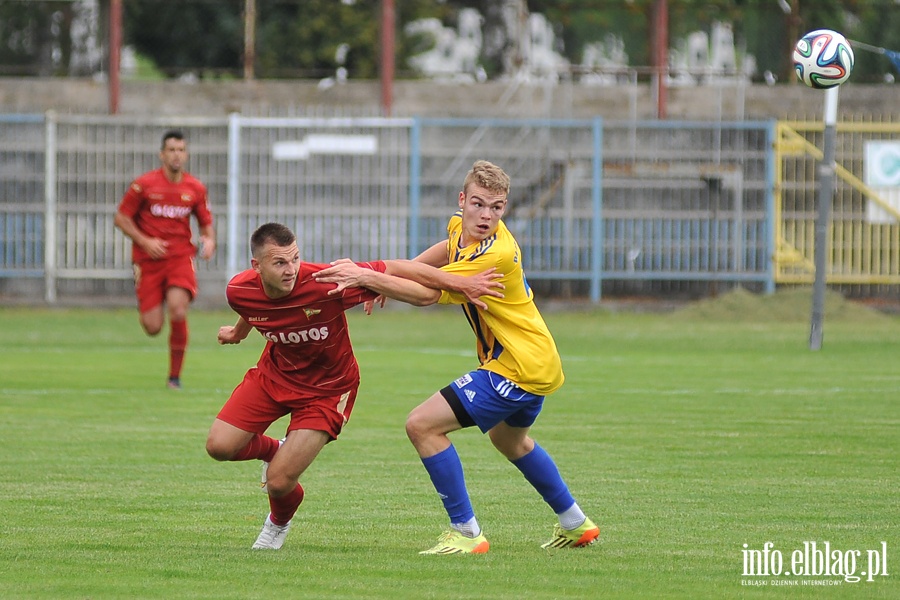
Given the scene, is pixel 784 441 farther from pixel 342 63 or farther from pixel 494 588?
pixel 342 63

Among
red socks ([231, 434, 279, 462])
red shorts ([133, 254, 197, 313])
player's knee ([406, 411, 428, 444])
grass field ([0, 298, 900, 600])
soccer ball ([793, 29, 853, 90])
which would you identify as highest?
soccer ball ([793, 29, 853, 90])

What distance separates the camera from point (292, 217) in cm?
2669

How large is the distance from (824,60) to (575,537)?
9.85 meters

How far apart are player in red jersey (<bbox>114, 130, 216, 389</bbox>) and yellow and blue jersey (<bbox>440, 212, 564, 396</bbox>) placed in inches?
285

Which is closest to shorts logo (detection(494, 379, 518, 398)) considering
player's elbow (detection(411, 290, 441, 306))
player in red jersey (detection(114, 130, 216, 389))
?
player's elbow (detection(411, 290, 441, 306))

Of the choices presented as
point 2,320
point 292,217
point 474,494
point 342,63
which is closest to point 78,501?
point 474,494

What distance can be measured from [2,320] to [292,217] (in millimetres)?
5615

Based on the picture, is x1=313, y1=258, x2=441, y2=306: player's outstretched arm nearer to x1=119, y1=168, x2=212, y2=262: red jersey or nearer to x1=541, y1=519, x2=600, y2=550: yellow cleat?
x1=541, y1=519, x2=600, y2=550: yellow cleat

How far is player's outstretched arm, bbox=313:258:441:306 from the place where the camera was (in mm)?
6656

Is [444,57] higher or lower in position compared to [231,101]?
higher

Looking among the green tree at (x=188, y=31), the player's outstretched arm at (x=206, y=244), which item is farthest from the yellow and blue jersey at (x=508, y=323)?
the green tree at (x=188, y=31)

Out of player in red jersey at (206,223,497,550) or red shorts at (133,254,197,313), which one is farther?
red shorts at (133,254,197,313)

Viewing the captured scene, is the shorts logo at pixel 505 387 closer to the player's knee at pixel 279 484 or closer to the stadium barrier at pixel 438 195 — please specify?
the player's knee at pixel 279 484

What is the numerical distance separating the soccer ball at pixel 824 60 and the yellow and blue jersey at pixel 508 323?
9.38 meters
